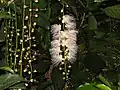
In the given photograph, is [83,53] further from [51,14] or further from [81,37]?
[51,14]

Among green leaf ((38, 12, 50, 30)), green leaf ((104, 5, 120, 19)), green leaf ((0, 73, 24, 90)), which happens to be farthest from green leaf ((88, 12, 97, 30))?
green leaf ((0, 73, 24, 90))

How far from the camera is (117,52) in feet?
4.52

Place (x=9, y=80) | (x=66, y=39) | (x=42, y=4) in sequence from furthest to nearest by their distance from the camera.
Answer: (x=42, y=4) < (x=66, y=39) < (x=9, y=80)

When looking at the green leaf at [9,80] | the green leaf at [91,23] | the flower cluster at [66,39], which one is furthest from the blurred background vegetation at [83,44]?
the green leaf at [9,80]

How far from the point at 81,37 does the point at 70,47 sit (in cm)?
36

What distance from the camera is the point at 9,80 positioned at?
1072mm

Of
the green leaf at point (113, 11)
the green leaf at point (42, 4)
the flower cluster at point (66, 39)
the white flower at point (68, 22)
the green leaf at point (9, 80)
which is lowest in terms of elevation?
the green leaf at point (9, 80)

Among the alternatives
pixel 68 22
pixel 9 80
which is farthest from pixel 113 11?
pixel 9 80

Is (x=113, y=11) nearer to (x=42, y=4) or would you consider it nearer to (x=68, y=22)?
(x=68, y=22)

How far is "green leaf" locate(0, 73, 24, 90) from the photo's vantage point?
1.05 meters

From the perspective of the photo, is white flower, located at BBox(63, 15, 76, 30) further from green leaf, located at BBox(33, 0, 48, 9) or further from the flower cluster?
green leaf, located at BBox(33, 0, 48, 9)

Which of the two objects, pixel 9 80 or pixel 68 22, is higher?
pixel 68 22

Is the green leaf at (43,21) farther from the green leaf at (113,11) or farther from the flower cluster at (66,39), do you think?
the green leaf at (113,11)

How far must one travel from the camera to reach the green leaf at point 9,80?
105cm
